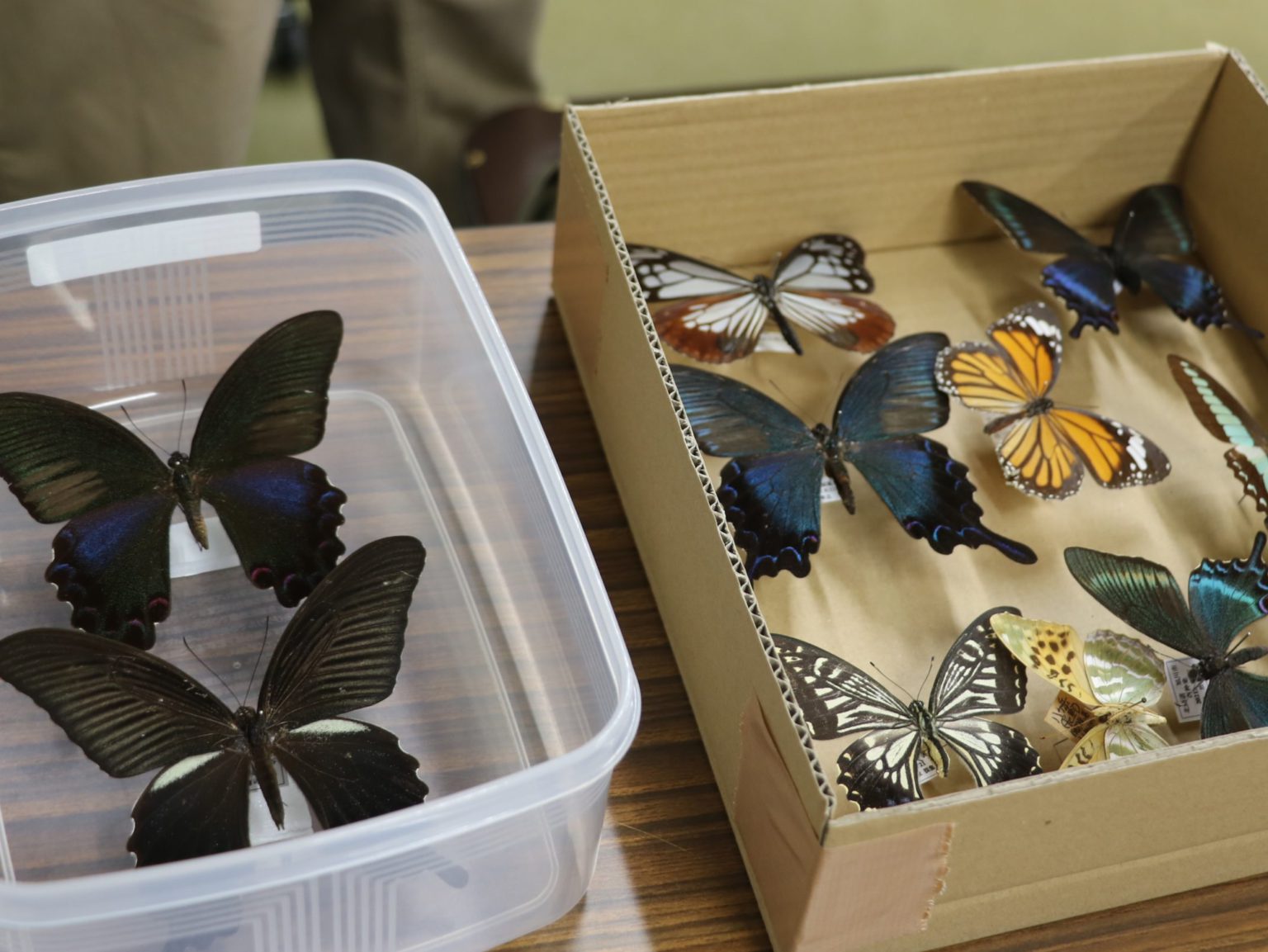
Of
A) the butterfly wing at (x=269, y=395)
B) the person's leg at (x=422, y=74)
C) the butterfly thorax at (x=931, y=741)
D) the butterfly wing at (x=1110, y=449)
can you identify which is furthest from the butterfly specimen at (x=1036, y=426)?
the person's leg at (x=422, y=74)

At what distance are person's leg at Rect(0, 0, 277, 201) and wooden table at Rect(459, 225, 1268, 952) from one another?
58cm

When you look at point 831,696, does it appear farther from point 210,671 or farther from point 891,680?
point 210,671

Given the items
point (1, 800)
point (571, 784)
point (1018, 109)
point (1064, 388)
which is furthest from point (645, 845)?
point (1018, 109)

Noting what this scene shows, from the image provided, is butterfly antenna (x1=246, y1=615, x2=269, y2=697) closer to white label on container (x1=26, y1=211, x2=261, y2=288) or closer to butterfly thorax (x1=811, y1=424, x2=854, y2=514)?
white label on container (x1=26, y1=211, x2=261, y2=288)

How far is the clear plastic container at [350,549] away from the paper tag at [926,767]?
0.19m

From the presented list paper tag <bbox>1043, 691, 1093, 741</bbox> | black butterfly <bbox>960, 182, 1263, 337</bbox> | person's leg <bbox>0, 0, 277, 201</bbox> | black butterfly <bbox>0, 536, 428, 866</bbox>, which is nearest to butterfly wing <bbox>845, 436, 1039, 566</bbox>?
paper tag <bbox>1043, 691, 1093, 741</bbox>

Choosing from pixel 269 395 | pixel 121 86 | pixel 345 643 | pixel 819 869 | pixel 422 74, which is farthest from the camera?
pixel 422 74

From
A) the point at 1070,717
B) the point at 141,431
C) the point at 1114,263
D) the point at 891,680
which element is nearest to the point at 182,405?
the point at 141,431

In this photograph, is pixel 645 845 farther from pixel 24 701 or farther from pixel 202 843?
pixel 24 701

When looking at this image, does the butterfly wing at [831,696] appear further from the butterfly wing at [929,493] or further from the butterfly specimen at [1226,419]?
the butterfly specimen at [1226,419]

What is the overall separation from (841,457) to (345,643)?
1.12 ft

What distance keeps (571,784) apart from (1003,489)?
43cm

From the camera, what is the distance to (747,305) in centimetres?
93

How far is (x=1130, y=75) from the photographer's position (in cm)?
97
